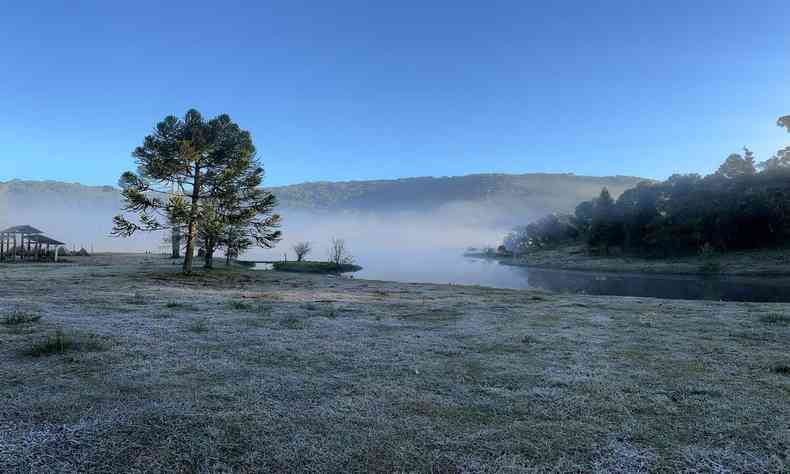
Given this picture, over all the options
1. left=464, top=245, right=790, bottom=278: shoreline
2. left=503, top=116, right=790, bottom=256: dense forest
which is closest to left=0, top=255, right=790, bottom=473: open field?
left=464, top=245, right=790, bottom=278: shoreline

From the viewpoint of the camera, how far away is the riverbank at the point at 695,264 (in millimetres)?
50938

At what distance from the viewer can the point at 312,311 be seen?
12.6 metres

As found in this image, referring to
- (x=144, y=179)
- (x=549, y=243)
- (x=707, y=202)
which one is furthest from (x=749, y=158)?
(x=144, y=179)

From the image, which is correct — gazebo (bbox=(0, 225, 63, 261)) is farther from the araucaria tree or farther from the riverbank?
the riverbank

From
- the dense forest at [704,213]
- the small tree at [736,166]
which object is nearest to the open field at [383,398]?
the dense forest at [704,213]

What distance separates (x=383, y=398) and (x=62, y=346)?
5486 millimetres

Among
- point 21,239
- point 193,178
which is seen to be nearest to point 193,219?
point 193,178

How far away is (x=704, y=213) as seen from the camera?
2494 inches

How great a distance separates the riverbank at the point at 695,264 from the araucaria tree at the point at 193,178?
55.5 meters

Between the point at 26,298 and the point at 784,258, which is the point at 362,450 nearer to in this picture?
the point at 26,298

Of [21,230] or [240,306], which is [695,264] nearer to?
[240,306]

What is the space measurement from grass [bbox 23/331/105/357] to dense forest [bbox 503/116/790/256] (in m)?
73.6

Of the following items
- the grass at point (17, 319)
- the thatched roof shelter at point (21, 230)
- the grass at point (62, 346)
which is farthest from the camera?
the thatched roof shelter at point (21, 230)

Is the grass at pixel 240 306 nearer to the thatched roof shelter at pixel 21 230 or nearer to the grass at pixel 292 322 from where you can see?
the grass at pixel 292 322
